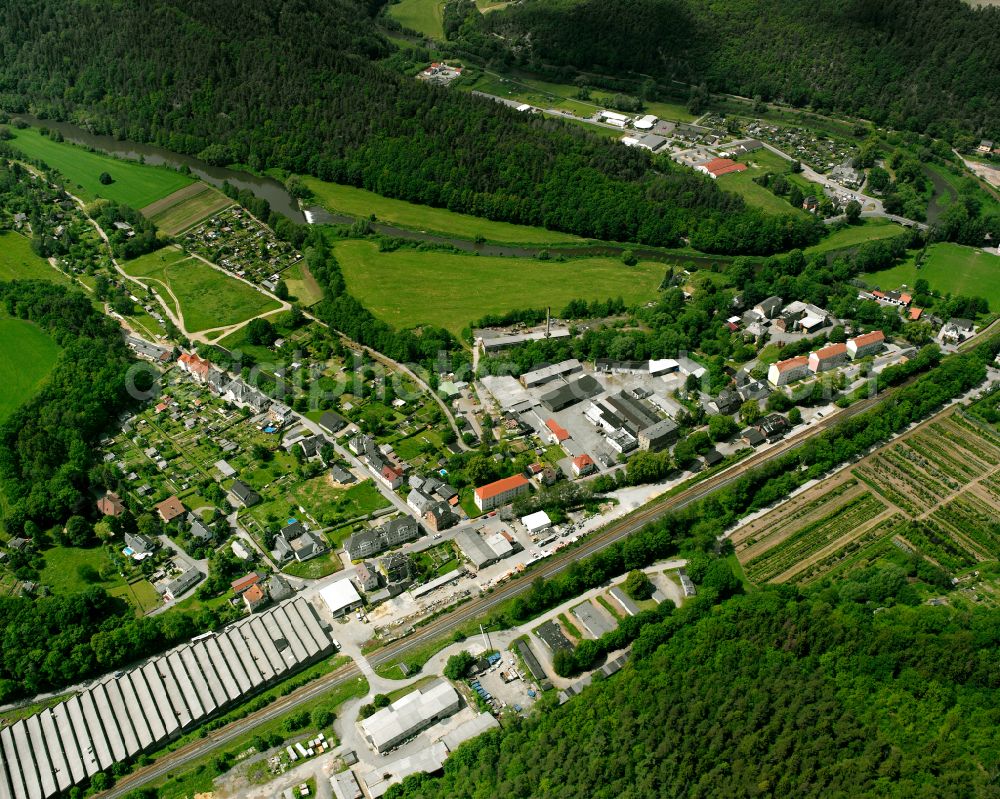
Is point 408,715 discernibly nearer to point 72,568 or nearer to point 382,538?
point 382,538

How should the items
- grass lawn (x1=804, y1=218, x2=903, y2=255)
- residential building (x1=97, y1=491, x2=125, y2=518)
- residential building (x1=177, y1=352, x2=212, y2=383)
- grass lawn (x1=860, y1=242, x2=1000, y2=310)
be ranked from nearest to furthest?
residential building (x1=97, y1=491, x2=125, y2=518) → residential building (x1=177, y1=352, x2=212, y2=383) → grass lawn (x1=860, y1=242, x2=1000, y2=310) → grass lawn (x1=804, y1=218, x2=903, y2=255)

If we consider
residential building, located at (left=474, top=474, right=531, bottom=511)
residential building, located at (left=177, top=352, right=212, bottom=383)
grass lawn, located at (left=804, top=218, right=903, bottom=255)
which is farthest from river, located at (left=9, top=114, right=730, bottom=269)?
residential building, located at (left=474, top=474, right=531, bottom=511)

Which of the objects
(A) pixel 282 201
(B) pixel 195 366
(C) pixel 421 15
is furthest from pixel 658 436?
(C) pixel 421 15

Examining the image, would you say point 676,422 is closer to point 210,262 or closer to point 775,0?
point 210,262

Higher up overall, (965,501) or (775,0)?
(775,0)

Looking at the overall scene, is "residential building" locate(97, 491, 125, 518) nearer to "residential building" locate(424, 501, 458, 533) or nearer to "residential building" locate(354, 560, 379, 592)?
"residential building" locate(354, 560, 379, 592)

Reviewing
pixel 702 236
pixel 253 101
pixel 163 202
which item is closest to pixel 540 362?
pixel 702 236
